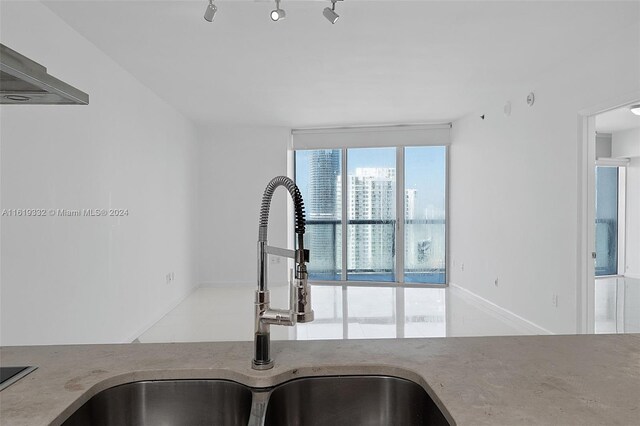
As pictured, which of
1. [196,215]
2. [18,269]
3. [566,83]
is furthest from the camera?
[196,215]

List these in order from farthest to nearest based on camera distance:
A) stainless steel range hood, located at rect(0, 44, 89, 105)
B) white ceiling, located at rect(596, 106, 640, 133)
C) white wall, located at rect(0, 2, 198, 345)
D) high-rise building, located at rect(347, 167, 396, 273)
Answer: high-rise building, located at rect(347, 167, 396, 273) < white ceiling, located at rect(596, 106, 640, 133) < white wall, located at rect(0, 2, 198, 345) < stainless steel range hood, located at rect(0, 44, 89, 105)

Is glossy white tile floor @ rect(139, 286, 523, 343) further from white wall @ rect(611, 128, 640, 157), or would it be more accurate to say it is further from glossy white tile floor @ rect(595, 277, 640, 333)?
white wall @ rect(611, 128, 640, 157)

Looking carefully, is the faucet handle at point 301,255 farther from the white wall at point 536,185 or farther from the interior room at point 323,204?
the white wall at point 536,185

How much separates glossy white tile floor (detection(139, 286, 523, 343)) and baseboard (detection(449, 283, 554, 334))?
2.9 inches

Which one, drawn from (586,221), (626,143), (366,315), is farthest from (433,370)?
(626,143)

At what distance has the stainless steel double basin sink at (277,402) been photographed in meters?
1.00

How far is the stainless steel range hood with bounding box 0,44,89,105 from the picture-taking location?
82 centimetres

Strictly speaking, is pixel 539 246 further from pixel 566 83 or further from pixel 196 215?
pixel 196 215

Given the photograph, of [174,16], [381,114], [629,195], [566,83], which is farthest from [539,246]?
[629,195]

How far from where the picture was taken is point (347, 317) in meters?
4.94

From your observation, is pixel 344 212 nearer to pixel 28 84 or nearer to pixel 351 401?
pixel 351 401

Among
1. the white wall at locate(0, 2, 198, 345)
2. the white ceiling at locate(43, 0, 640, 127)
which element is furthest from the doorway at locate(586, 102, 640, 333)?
the white wall at locate(0, 2, 198, 345)

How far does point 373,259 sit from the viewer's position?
7191 millimetres

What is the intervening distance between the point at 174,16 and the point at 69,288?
208cm
